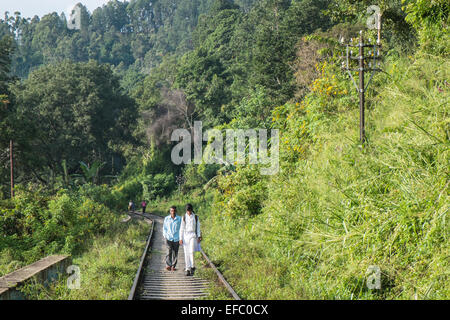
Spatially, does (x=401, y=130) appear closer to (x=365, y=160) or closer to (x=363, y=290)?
(x=365, y=160)

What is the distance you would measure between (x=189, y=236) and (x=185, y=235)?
0.16 metres

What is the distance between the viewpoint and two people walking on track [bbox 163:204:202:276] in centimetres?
1038

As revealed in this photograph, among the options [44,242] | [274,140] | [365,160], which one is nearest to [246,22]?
[274,140]

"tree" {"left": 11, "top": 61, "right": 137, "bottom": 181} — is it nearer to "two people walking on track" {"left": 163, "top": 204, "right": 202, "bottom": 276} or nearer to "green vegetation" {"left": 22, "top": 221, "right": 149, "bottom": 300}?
"green vegetation" {"left": 22, "top": 221, "right": 149, "bottom": 300}

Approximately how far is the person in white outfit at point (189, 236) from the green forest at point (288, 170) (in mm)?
1046

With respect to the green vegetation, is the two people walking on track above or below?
above

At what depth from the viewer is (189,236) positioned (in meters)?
10.4

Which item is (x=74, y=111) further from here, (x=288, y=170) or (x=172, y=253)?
(x=172, y=253)

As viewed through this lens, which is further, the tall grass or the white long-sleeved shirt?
the white long-sleeved shirt

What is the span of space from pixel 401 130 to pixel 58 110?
39371 millimetres

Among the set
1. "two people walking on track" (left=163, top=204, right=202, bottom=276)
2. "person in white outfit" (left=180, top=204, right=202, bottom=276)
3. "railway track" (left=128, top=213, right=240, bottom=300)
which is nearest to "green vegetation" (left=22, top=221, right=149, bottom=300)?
"railway track" (left=128, top=213, right=240, bottom=300)

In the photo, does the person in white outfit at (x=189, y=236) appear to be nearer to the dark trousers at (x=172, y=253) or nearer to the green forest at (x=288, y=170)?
the dark trousers at (x=172, y=253)

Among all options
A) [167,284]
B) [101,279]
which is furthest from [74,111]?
[167,284]

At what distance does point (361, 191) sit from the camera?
8.69 meters
